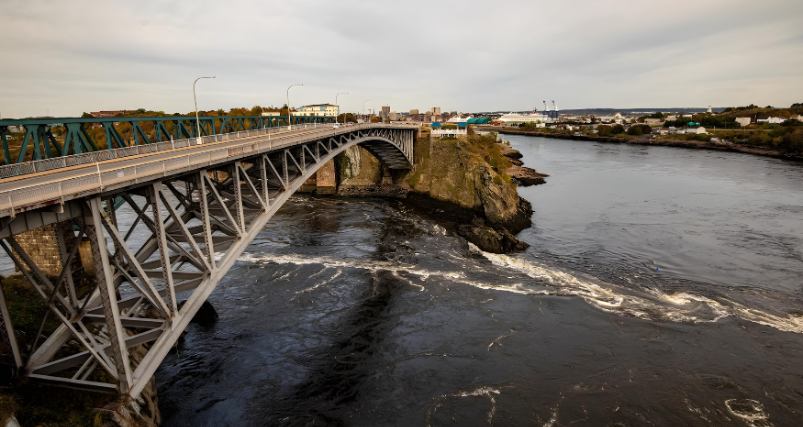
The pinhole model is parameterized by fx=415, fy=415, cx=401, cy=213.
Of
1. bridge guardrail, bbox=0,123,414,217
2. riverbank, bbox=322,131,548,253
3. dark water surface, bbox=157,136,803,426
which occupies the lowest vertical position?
dark water surface, bbox=157,136,803,426

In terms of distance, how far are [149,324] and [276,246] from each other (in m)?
23.7

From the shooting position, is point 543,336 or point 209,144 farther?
point 209,144

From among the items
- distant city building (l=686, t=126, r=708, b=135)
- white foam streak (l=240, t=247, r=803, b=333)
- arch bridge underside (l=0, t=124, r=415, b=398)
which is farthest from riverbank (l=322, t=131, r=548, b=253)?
distant city building (l=686, t=126, r=708, b=135)

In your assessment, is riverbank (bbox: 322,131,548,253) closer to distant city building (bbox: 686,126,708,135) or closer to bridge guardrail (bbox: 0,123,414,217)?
bridge guardrail (bbox: 0,123,414,217)

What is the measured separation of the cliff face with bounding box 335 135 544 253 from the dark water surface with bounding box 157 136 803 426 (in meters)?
2.96

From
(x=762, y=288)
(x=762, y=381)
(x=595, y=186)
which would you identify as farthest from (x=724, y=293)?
(x=595, y=186)

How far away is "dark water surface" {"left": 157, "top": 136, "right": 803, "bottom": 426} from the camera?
17.1 m

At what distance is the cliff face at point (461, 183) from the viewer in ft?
135

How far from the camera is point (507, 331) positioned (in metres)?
22.6

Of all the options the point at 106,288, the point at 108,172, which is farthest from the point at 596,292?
the point at 108,172

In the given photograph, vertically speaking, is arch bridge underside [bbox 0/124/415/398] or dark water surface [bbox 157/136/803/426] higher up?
arch bridge underside [bbox 0/124/415/398]

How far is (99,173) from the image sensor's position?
1005 cm

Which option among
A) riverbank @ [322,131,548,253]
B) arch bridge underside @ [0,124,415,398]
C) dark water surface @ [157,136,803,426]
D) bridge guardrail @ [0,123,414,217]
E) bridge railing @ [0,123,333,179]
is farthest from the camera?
riverbank @ [322,131,548,253]

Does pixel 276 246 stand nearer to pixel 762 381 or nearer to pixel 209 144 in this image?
pixel 209 144
